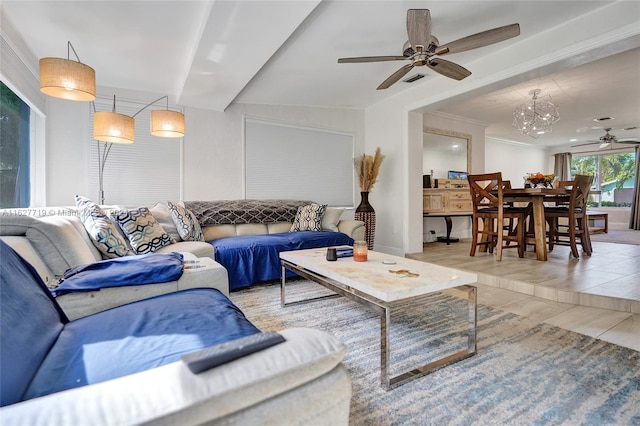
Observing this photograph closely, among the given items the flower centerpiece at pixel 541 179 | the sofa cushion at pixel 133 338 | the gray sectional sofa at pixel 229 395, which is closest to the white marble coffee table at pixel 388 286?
the sofa cushion at pixel 133 338

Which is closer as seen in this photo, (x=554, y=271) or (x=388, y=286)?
(x=388, y=286)

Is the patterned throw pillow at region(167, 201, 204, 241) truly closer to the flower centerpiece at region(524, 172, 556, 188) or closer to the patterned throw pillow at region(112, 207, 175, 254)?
the patterned throw pillow at region(112, 207, 175, 254)

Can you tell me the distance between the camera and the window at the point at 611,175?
8406 mm

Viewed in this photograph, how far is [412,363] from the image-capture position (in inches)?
66.1

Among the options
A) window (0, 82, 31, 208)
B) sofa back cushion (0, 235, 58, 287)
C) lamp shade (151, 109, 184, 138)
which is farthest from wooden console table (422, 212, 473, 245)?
window (0, 82, 31, 208)

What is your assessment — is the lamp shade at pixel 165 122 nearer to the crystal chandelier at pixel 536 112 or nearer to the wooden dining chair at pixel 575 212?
the wooden dining chair at pixel 575 212

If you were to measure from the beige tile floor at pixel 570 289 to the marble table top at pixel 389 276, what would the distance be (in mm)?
1075

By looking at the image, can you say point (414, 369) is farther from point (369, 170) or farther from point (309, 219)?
point (369, 170)

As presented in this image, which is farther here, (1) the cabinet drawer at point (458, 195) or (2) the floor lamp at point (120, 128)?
(1) the cabinet drawer at point (458, 195)

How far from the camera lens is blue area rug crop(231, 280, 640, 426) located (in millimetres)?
1278

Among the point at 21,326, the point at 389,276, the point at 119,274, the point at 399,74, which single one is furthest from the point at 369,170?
the point at 21,326

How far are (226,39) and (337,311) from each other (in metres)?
2.48

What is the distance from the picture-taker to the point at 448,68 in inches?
110

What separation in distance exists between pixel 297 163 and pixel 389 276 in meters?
3.46
